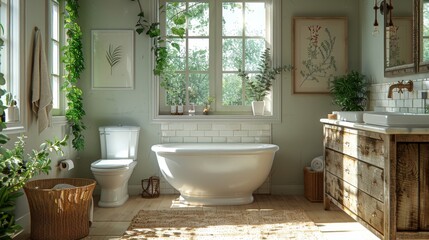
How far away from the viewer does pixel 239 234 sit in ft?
12.0

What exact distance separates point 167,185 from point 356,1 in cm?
323

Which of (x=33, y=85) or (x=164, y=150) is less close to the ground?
(x=33, y=85)

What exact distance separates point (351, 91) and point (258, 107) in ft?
3.67

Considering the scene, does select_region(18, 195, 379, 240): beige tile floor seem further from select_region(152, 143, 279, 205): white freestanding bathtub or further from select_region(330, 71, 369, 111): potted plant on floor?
select_region(330, 71, 369, 111): potted plant on floor

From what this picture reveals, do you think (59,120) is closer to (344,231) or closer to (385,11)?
(344,231)

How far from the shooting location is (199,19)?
556 cm

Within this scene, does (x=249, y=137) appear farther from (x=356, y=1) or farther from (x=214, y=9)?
(x=356, y=1)

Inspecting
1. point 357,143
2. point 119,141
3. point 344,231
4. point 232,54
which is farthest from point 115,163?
point 357,143

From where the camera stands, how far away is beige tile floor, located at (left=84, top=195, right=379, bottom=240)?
12.2 feet

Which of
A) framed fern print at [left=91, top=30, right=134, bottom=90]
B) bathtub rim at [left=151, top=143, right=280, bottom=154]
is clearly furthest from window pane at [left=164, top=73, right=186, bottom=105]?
bathtub rim at [left=151, top=143, right=280, bottom=154]

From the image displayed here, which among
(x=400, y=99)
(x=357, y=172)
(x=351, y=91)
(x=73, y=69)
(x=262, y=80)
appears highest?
(x=73, y=69)

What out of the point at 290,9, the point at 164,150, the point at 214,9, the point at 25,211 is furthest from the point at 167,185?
the point at 290,9

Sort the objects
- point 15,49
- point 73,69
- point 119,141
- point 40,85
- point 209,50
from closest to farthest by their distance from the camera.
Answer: point 15,49, point 40,85, point 73,69, point 119,141, point 209,50

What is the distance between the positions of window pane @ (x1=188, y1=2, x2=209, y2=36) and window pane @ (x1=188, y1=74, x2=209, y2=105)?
0.54m
